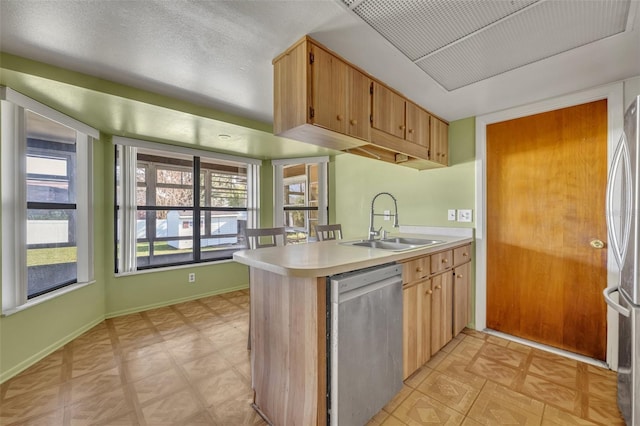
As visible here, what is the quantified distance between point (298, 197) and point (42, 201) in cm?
295

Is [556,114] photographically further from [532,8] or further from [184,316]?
[184,316]

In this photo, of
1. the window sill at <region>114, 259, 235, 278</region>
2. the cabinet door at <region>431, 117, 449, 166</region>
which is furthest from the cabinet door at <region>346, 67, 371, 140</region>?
the window sill at <region>114, 259, 235, 278</region>

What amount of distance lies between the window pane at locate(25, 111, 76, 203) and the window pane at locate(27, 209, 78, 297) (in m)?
0.17

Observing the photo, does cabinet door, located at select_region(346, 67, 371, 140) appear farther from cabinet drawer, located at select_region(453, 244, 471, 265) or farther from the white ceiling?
cabinet drawer, located at select_region(453, 244, 471, 265)

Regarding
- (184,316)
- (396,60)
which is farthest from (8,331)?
(396,60)

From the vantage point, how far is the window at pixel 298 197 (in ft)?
14.0

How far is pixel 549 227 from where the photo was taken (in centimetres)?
230

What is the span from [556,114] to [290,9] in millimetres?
2370

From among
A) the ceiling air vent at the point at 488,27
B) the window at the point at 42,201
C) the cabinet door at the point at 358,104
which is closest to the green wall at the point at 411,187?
the ceiling air vent at the point at 488,27

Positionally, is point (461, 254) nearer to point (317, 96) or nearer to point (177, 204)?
point (317, 96)

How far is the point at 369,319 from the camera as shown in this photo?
1.42 metres

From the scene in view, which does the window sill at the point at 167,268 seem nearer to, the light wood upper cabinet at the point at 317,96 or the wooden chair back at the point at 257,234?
the wooden chair back at the point at 257,234

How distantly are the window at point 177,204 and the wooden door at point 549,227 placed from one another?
3368 mm

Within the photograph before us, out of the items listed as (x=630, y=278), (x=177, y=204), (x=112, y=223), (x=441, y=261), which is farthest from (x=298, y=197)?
(x=630, y=278)
